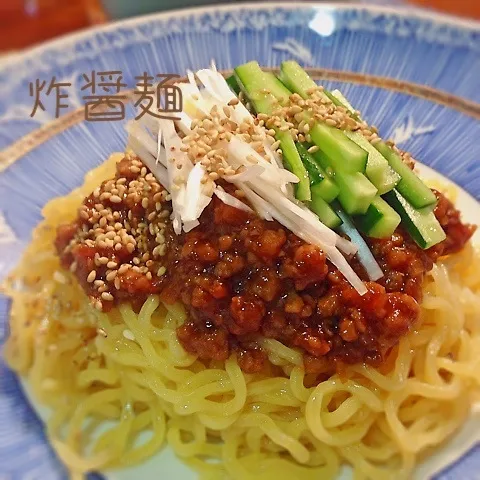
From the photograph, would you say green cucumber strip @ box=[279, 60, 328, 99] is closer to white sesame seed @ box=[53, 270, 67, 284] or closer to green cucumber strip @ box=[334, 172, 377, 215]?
green cucumber strip @ box=[334, 172, 377, 215]

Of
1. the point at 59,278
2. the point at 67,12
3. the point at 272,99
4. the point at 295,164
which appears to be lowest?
the point at 59,278

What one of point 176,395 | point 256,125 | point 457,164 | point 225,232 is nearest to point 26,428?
point 176,395

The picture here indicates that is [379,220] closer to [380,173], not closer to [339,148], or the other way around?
[380,173]

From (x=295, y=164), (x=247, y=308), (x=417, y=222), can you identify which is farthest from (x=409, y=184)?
(x=247, y=308)

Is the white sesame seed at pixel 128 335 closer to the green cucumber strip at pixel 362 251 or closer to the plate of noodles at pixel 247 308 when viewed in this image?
the plate of noodles at pixel 247 308

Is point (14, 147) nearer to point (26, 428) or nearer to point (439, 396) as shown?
point (26, 428)

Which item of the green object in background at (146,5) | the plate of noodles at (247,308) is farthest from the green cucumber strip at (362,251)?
the green object in background at (146,5)
